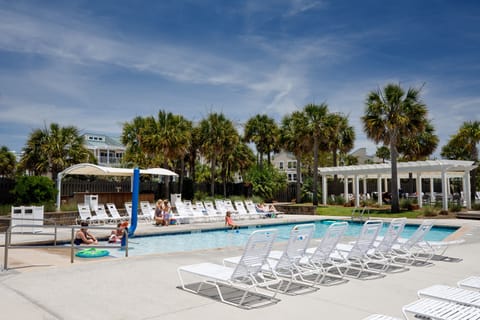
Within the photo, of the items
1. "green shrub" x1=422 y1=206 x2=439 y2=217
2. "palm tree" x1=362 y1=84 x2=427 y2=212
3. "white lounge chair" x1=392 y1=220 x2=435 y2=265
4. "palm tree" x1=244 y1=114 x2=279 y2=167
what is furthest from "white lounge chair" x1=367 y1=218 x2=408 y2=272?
"palm tree" x1=244 y1=114 x2=279 y2=167

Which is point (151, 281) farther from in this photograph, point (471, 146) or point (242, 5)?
point (471, 146)

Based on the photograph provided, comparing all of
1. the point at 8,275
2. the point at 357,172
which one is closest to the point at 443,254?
the point at 8,275

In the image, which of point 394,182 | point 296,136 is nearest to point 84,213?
point 296,136

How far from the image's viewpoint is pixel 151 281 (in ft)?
21.1

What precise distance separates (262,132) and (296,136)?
23.2ft

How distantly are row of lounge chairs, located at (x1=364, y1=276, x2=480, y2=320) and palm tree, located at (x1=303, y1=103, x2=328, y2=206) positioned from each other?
24.0 m

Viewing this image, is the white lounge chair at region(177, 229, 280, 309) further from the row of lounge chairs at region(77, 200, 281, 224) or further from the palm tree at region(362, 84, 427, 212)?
the palm tree at region(362, 84, 427, 212)

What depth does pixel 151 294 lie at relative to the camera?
562 cm

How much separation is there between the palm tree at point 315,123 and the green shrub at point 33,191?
695 inches

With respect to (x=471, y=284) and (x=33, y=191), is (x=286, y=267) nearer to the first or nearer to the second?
(x=471, y=284)

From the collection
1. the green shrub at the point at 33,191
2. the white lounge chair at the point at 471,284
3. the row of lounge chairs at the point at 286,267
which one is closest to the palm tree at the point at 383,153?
the green shrub at the point at 33,191

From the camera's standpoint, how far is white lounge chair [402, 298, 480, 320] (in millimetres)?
3678

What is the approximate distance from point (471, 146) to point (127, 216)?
29558mm

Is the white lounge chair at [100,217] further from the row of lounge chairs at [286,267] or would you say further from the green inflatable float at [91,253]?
the row of lounge chairs at [286,267]
